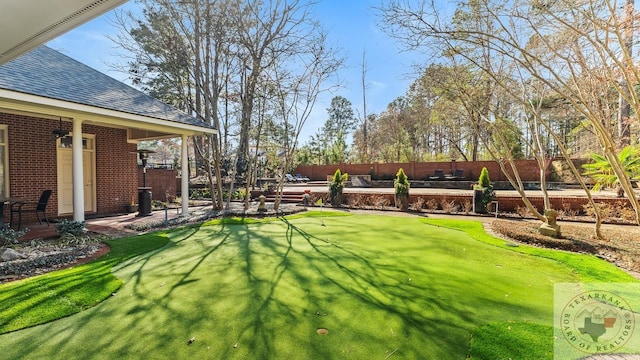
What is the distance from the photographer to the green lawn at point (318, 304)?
2650mm

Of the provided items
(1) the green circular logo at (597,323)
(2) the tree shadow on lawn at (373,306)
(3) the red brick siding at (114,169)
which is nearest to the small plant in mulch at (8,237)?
(3) the red brick siding at (114,169)

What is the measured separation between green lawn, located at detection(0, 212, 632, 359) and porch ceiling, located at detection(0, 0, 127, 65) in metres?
2.81

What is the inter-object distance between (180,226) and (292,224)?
3.33 metres

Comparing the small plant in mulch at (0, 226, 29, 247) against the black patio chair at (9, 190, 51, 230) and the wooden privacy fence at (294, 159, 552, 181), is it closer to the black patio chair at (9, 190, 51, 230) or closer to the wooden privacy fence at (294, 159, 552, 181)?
the black patio chair at (9, 190, 51, 230)

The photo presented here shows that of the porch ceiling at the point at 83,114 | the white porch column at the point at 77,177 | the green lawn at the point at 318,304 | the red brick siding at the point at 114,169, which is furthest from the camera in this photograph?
the red brick siding at the point at 114,169

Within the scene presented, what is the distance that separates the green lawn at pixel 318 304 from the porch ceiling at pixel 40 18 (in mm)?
2814

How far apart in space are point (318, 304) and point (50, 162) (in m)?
10.1

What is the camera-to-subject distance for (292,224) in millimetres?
9195

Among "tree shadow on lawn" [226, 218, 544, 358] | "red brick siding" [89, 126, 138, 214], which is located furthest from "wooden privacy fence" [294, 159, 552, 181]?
"tree shadow on lawn" [226, 218, 544, 358]

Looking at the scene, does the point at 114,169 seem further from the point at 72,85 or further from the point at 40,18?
the point at 40,18

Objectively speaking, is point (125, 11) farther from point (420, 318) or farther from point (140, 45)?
point (420, 318)

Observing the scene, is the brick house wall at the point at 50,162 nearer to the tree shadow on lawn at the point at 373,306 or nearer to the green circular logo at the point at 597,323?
the tree shadow on lawn at the point at 373,306

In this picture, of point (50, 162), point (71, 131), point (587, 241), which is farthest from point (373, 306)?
point (71, 131)

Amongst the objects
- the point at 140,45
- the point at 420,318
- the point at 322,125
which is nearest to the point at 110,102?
the point at 140,45
